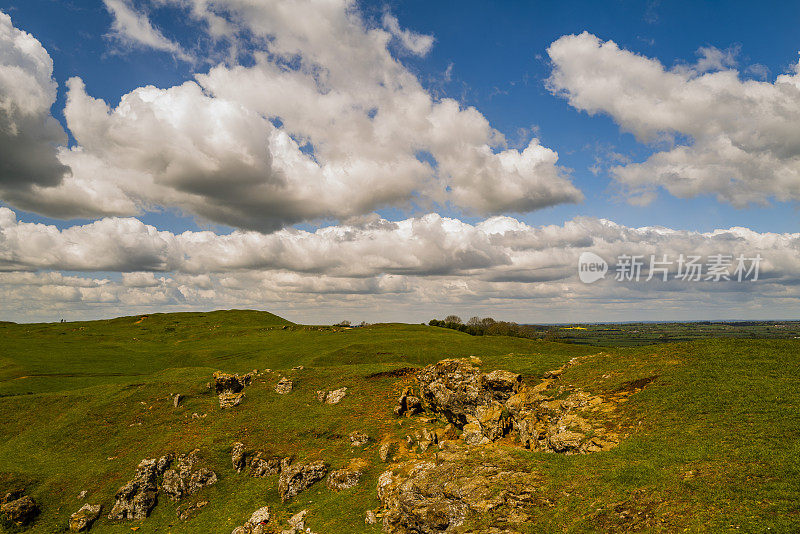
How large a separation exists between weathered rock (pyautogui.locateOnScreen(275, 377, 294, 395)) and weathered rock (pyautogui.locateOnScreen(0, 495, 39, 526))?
23949mm

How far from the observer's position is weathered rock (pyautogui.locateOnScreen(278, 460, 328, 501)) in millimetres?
31000

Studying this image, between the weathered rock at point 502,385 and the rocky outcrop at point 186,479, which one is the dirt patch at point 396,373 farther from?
the rocky outcrop at point 186,479

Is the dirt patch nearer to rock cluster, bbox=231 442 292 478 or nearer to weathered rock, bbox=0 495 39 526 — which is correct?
rock cluster, bbox=231 442 292 478

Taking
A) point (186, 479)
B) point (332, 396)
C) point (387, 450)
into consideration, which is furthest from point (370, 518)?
point (186, 479)

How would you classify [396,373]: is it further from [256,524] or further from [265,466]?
[256,524]

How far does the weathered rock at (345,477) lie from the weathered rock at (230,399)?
21.4m

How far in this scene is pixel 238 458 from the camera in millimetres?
35781

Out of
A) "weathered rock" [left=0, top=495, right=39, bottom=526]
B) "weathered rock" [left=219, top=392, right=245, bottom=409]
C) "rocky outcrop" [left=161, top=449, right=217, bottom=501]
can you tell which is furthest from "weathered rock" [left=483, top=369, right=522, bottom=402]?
"weathered rock" [left=0, top=495, right=39, bottom=526]

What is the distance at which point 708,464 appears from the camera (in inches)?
728

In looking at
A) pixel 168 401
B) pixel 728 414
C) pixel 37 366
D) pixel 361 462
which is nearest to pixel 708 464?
pixel 728 414

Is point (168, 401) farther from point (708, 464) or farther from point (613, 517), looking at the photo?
point (708, 464)

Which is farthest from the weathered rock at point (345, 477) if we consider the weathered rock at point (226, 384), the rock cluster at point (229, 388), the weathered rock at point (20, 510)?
the weathered rock at point (20, 510)

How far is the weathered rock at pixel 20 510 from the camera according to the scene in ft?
112

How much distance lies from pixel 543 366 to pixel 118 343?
148 m
